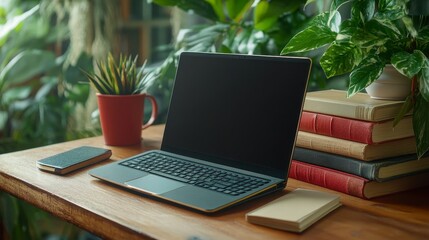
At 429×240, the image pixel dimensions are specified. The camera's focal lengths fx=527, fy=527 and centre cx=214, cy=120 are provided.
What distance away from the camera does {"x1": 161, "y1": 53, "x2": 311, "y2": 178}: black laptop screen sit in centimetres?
84

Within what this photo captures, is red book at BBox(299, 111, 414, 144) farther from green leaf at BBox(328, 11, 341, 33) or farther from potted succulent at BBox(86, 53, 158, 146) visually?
potted succulent at BBox(86, 53, 158, 146)

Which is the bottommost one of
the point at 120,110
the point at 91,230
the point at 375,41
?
the point at 91,230

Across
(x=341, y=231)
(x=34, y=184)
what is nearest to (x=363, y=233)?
(x=341, y=231)

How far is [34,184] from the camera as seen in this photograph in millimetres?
881

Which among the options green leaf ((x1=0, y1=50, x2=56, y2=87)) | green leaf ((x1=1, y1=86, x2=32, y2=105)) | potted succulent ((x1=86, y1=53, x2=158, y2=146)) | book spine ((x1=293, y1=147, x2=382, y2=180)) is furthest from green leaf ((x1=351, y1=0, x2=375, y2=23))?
green leaf ((x1=1, y1=86, x2=32, y2=105))

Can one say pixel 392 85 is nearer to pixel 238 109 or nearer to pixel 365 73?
pixel 365 73

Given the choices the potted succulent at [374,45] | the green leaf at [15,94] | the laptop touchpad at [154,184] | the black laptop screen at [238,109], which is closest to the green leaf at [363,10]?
the potted succulent at [374,45]

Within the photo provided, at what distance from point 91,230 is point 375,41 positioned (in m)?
0.50

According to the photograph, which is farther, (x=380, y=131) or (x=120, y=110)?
(x=120, y=110)

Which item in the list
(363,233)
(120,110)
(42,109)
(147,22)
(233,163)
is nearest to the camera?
(363,233)

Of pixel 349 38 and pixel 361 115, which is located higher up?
pixel 349 38

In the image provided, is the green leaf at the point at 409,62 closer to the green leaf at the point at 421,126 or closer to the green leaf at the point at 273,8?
the green leaf at the point at 421,126

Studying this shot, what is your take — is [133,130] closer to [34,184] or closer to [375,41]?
[34,184]

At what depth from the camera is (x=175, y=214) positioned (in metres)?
0.75
